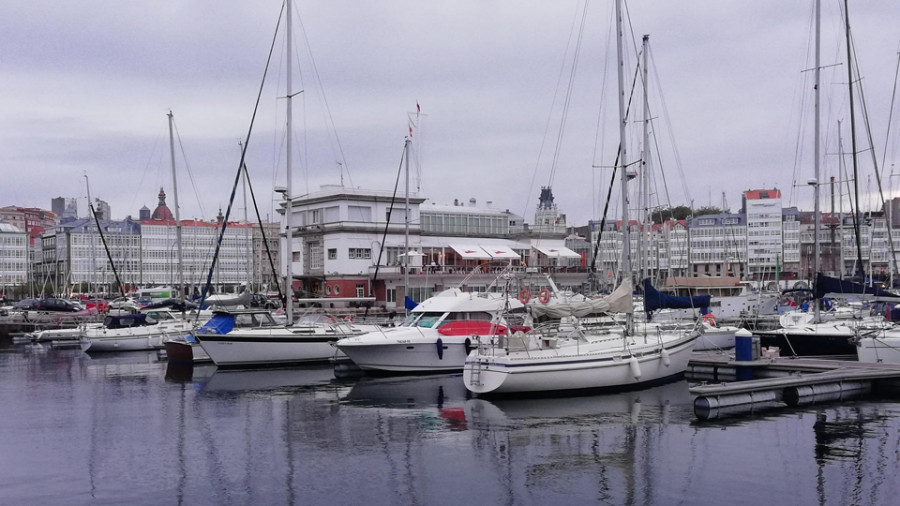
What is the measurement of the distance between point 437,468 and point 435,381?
15363 millimetres

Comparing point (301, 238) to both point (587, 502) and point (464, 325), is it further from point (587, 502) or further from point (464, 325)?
point (587, 502)

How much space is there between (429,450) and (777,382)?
12.2 m

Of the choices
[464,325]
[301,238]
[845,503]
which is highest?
[301,238]

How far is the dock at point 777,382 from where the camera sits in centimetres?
2698

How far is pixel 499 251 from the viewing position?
77812 millimetres

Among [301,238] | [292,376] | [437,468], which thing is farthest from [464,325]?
[301,238]

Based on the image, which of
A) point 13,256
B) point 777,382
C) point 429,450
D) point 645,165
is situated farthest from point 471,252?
point 13,256

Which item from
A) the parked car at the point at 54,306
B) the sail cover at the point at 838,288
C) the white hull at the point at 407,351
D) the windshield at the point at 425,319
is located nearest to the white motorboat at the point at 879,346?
the sail cover at the point at 838,288

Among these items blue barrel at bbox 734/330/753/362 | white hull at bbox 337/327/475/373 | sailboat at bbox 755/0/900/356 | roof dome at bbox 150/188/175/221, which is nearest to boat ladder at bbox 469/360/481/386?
white hull at bbox 337/327/475/373

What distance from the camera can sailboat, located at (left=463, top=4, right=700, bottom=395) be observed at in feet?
97.9

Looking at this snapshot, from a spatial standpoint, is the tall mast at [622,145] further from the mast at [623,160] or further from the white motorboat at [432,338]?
Result: the white motorboat at [432,338]

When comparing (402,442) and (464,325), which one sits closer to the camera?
(402,442)

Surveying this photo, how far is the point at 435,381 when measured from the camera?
36.3 m

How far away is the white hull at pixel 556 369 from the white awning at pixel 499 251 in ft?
140
